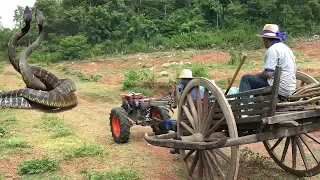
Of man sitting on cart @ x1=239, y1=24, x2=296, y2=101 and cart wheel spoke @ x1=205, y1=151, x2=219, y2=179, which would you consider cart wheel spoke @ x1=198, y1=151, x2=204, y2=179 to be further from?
man sitting on cart @ x1=239, y1=24, x2=296, y2=101

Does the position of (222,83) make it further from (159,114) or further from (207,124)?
(207,124)

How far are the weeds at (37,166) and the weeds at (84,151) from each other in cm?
52

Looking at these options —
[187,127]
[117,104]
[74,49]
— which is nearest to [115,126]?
[187,127]

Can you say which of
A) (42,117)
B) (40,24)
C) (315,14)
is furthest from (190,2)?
(42,117)

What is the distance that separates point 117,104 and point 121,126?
18.3 feet

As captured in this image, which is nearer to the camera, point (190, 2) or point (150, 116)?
point (150, 116)

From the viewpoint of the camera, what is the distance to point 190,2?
121 feet

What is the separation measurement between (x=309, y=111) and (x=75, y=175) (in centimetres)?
345

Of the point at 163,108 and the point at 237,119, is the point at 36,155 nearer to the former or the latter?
the point at 163,108

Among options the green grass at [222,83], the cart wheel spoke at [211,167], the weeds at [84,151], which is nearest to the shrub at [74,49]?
the green grass at [222,83]

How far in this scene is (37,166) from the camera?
6004 millimetres

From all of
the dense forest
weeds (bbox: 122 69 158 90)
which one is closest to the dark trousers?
weeds (bbox: 122 69 158 90)

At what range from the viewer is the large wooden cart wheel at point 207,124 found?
4488 millimetres

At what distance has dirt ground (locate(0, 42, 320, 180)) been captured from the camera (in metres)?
6.30
